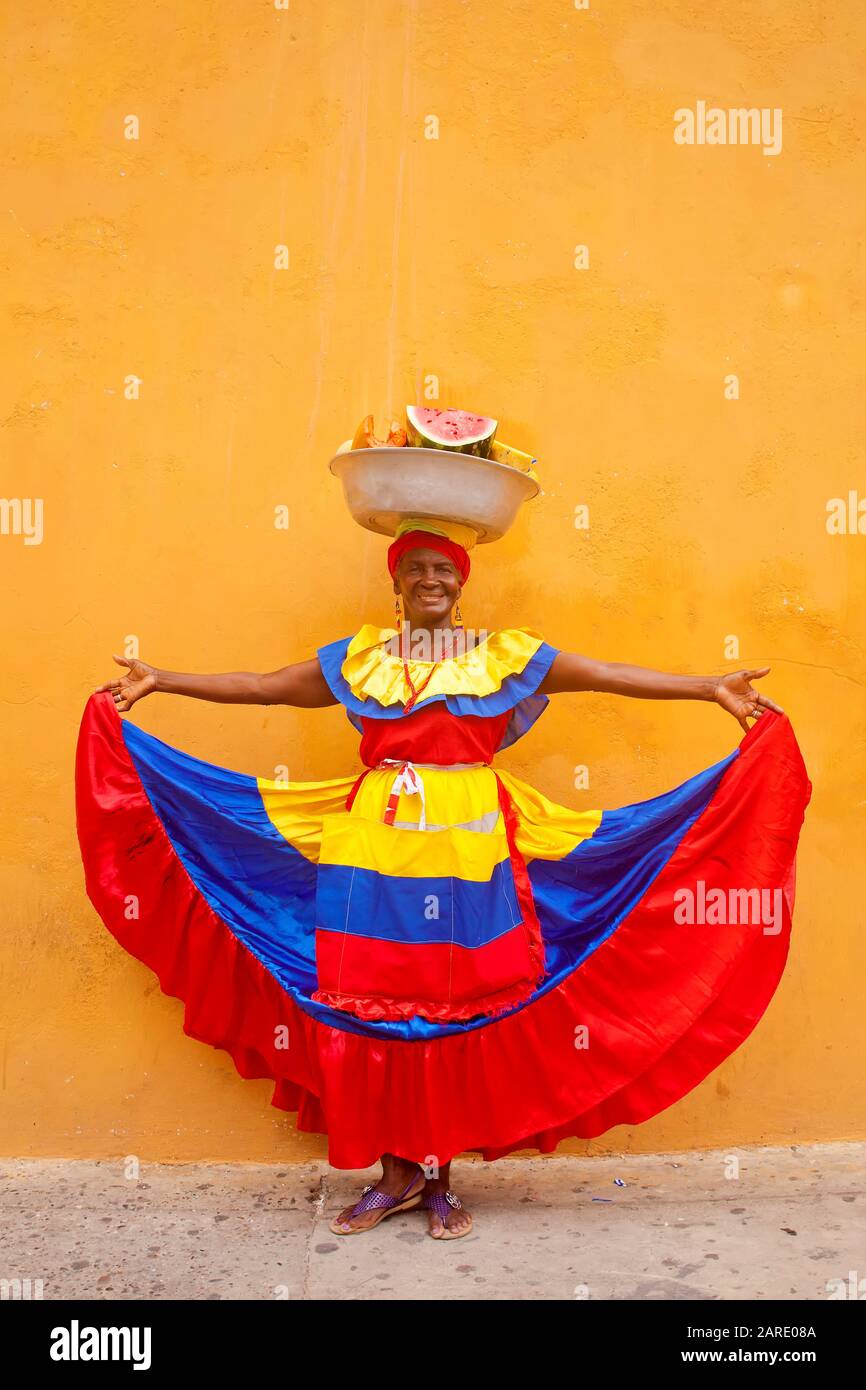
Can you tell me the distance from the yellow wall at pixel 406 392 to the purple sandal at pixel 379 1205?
1.59 ft

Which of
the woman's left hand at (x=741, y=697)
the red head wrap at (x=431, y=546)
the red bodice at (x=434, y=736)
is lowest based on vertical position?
the red bodice at (x=434, y=736)

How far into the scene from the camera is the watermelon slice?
3.38m

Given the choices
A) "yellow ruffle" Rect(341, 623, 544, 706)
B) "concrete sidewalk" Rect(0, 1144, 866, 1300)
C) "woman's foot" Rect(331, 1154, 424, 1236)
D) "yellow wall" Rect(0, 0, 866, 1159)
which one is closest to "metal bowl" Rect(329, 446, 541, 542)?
"yellow ruffle" Rect(341, 623, 544, 706)

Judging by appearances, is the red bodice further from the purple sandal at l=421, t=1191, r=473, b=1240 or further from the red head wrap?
the purple sandal at l=421, t=1191, r=473, b=1240

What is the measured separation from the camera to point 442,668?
352cm

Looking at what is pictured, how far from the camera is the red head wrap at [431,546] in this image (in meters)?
3.50

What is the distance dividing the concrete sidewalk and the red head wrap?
189cm

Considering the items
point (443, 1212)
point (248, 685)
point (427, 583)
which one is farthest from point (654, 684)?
point (443, 1212)

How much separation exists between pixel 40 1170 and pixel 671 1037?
2075mm

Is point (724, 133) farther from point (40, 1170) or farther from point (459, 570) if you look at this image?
point (40, 1170)

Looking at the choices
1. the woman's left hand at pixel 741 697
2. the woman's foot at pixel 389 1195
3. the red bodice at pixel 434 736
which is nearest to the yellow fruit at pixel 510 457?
the red bodice at pixel 434 736

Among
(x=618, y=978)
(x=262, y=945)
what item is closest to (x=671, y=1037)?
(x=618, y=978)

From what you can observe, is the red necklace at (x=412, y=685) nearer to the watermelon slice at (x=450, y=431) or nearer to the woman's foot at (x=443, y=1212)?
the watermelon slice at (x=450, y=431)

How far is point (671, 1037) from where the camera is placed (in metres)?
3.43
